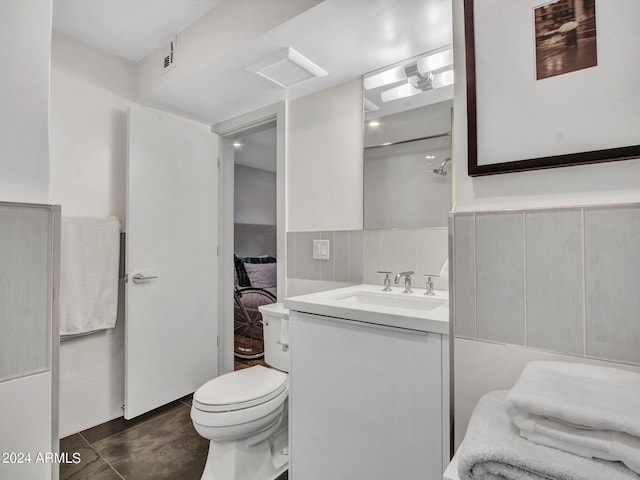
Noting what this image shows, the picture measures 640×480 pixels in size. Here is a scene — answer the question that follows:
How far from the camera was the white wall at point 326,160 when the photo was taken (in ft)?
6.21

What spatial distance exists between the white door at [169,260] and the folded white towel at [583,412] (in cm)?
208

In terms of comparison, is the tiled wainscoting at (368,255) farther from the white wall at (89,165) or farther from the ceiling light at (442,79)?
the white wall at (89,165)

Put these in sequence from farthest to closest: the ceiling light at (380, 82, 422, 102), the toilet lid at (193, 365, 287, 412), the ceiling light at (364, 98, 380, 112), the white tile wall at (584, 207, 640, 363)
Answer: the ceiling light at (364, 98, 380, 112), the ceiling light at (380, 82, 422, 102), the toilet lid at (193, 365, 287, 412), the white tile wall at (584, 207, 640, 363)

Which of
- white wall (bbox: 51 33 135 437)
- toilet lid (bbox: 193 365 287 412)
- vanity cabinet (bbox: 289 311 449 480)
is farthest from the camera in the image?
white wall (bbox: 51 33 135 437)

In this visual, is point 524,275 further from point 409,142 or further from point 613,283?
point 409,142

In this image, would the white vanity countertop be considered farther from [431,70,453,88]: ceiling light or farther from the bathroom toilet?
[431,70,453,88]: ceiling light

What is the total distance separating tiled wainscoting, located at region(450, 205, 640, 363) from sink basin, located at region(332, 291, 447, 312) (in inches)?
16.7

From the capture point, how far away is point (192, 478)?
158 centimetres

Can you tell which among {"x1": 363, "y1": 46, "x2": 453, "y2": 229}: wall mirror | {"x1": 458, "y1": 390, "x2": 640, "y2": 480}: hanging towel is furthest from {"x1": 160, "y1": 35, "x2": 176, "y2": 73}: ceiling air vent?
{"x1": 458, "y1": 390, "x2": 640, "y2": 480}: hanging towel

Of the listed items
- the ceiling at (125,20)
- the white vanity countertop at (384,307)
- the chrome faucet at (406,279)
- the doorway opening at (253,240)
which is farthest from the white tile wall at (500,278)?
the doorway opening at (253,240)

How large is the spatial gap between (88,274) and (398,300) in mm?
1734

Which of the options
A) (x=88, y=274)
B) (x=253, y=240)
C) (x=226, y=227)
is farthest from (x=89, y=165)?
(x=253, y=240)

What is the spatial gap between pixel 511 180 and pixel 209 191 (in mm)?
2114

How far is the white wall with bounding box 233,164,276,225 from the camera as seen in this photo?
186 inches
